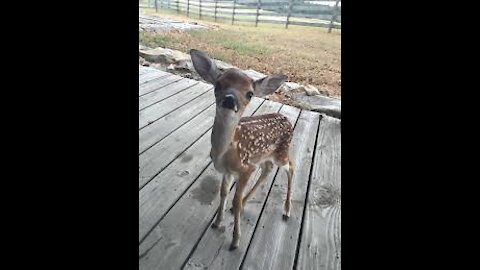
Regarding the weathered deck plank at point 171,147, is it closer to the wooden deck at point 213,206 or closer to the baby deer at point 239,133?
the wooden deck at point 213,206

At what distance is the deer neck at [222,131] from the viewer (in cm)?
79

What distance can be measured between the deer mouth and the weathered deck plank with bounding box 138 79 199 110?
4.31 feet

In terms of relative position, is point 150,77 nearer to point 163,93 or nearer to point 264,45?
point 163,93

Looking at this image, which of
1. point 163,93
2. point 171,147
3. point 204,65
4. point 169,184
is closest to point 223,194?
point 169,184

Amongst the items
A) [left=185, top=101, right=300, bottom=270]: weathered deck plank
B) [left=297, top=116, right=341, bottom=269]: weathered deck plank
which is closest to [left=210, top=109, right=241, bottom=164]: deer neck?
[left=185, top=101, right=300, bottom=270]: weathered deck plank

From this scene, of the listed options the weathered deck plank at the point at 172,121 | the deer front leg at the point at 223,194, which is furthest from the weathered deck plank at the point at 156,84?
the deer front leg at the point at 223,194

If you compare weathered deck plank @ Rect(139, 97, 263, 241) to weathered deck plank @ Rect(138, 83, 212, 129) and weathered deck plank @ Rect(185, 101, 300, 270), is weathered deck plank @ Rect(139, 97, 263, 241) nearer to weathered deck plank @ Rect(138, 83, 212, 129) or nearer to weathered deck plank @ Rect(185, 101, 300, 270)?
weathered deck plank @ Rect(185, 101, 300, 270)

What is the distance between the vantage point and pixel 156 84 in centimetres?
231

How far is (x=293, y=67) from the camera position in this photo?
1994mm

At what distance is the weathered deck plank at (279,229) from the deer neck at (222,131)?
0.31 m

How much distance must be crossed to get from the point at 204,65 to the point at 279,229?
0.62m

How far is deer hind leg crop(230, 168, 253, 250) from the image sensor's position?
93 cm
